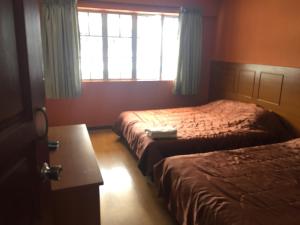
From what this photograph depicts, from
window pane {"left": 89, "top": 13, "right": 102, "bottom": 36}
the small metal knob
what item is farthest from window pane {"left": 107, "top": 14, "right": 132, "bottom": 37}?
the small metal knob

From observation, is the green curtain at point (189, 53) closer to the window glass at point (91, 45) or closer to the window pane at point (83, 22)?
the window glass at point (91, 45)

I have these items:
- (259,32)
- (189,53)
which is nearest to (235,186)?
(259,32)

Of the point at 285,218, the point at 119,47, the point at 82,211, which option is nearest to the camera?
the point at 285,218

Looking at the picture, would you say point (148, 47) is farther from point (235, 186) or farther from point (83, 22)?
point (235, 186)

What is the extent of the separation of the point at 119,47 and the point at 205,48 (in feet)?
5.41

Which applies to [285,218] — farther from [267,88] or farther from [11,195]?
[267,88]

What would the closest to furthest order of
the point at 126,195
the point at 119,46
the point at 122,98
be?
the point at 126,195 < the point at 119,46 < the point at 122,98

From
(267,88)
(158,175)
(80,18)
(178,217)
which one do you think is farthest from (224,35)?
(178,217)

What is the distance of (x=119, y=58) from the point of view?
4.46 metres

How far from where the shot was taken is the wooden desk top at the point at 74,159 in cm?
152

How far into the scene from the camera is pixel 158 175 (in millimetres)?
2348

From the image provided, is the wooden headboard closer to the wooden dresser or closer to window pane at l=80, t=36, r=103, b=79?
window pane at l=80, t=36, r=103, b=79

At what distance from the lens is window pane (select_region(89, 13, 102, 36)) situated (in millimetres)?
4176

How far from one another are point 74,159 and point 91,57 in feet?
9.32
